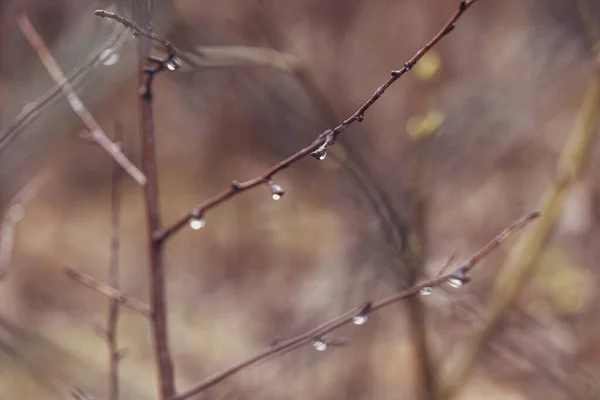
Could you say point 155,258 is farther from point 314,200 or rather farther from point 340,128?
point 314,200

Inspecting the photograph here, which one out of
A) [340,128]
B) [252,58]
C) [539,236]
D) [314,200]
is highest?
[314,200]

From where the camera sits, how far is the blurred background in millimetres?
1924

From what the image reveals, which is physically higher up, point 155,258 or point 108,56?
point 108,56

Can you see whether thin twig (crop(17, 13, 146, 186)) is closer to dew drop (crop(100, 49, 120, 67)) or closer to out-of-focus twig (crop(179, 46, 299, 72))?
dew drop (crop(100, 49, 120, 67))

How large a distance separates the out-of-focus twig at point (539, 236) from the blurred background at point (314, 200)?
108mm

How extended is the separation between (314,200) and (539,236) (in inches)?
72.8

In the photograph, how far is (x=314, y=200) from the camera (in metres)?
3.10

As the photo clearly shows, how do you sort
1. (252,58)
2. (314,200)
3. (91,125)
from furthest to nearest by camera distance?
1. (314,200)
2. (252,58)
3. (91,125)

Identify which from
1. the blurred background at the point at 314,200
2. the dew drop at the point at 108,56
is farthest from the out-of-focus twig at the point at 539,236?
the dew drop at the point at 108,56

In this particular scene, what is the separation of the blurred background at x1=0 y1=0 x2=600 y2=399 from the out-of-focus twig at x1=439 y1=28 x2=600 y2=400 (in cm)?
11

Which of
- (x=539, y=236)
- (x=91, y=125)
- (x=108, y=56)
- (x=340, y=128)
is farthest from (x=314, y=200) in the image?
(x=340, y=128)

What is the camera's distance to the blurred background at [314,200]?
1924 mm

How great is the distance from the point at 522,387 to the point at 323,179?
1.29 metres

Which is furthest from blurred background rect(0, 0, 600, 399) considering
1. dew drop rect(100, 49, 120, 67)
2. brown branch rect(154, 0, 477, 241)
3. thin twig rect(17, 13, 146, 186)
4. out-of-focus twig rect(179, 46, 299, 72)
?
brown branch rect(154, 0, 477, 241)
